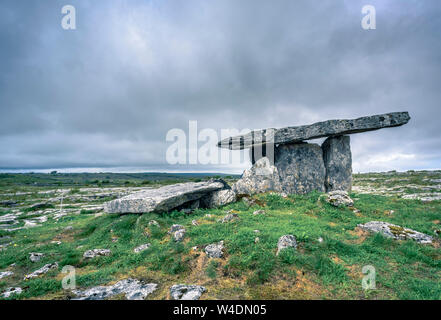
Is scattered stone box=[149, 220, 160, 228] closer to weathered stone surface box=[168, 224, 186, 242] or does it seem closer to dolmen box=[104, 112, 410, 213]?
weathered stone surface box=[168, 224, 186, 242]

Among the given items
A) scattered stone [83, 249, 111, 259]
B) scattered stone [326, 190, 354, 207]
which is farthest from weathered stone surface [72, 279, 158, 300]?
scattered stone [326, 190, 354, 207]

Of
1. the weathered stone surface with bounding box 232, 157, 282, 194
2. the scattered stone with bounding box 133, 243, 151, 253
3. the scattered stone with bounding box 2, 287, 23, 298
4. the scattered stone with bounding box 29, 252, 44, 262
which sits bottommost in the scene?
the scattered stone with bounding box 29, 252, 44, 262

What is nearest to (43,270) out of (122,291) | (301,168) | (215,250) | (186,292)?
(122,291)

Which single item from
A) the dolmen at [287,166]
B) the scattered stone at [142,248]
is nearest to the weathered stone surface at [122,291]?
the scattered stone at [142,248]

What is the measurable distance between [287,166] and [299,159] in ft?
3.69

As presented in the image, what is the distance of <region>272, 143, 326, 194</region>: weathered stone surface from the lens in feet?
55.7

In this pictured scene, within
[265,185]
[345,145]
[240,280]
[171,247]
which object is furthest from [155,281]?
[345,145]

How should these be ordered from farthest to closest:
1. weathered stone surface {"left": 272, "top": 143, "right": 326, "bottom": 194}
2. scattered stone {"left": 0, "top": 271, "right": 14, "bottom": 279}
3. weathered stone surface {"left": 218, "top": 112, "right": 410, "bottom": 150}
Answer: weathered stone surface {"left": 272, "top": 143, "right": 326, "bottom": 194}
weathered stone surface {"left": 218, "top": 112, "right": 410, "bottom": 150}
scattered stone {"left": 0, "top": 271, "right": 14, "bottom": 279}

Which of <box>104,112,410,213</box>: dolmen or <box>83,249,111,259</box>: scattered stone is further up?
<box>104,112,410,213</box>: dolmen

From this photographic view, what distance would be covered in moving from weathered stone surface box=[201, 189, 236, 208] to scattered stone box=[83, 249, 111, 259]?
22.1 ft

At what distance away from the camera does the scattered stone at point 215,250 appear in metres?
7.02

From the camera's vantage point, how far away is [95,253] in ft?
28.4

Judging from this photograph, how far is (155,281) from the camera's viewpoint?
6.18m

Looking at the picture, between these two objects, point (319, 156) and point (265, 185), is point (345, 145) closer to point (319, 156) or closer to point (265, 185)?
point (319, 156)
